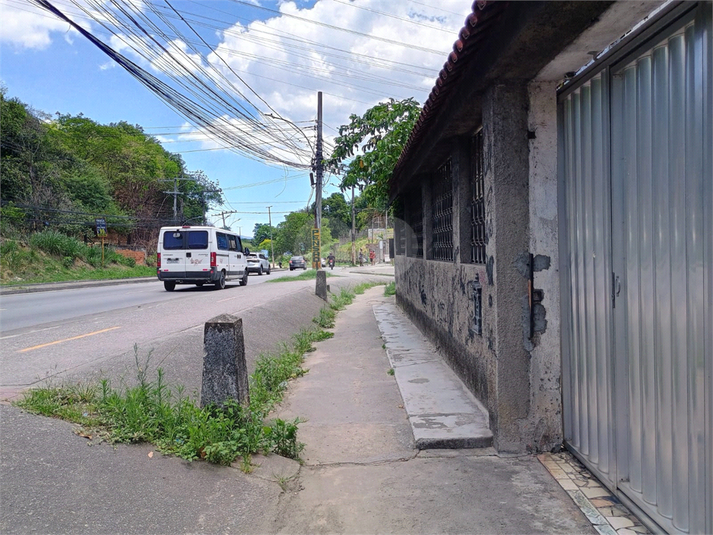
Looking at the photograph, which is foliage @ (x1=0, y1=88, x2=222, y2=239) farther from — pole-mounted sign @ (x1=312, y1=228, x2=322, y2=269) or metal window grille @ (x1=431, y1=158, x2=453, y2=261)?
metal window grille @ (x1=431, y1=158, x2=453, y2=261)

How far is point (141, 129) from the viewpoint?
53.2m

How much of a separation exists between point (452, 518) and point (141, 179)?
152ft

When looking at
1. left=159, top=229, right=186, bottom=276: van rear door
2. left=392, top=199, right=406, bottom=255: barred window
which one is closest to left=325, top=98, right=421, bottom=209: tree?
left=392, top=199, right=406, bottom=255: barred window

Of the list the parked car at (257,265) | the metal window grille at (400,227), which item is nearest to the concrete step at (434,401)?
the metal window grille at (400,227)

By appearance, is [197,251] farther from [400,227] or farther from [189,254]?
[400,227]

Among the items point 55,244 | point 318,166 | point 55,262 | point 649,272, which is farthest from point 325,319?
point 55,244

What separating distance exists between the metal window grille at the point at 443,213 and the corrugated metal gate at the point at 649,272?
3249 mm

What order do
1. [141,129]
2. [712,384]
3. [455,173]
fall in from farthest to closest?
[141,129], [455,173], [712,384]

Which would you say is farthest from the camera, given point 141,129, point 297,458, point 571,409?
point 141,129

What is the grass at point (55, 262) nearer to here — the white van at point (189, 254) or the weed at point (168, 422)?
the white van at point (189, 254)

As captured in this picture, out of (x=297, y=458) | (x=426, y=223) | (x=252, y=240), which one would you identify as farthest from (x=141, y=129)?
(x=252, y=240)

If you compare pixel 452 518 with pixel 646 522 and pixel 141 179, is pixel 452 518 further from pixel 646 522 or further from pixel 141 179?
pixel 141 179

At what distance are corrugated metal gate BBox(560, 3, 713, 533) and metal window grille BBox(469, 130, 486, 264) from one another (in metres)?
1.73

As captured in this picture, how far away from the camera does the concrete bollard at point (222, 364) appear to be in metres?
4.06
